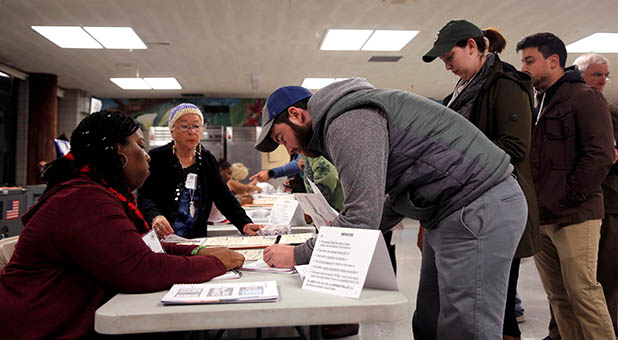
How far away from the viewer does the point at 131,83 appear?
33.6 ft

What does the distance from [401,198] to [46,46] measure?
7.98m

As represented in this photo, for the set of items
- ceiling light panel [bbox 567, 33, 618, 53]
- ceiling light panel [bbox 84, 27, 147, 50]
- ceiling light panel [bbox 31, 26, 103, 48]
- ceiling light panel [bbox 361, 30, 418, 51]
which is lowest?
ceiling light panel [bbox 31, 26, 103, 48]

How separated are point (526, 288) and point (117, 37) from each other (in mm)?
6746

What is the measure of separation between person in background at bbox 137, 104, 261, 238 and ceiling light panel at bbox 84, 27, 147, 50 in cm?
481

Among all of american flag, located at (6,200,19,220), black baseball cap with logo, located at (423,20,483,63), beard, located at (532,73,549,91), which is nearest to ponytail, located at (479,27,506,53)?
black baseball cap with logo, located at (423,20,483,63)

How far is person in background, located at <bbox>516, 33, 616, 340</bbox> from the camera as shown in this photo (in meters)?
2.20

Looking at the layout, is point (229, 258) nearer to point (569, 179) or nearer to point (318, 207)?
point (318, 207)

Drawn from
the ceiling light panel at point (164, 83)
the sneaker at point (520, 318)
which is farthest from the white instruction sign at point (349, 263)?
the ceiling light panel at point (164, 83)

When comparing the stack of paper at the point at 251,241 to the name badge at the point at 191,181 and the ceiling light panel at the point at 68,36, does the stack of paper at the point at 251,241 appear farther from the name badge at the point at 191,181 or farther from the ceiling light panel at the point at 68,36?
the ceiling light panel at the point at 68,36

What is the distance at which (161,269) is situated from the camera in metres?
1.20

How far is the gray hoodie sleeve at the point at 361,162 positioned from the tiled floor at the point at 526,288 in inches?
93.7

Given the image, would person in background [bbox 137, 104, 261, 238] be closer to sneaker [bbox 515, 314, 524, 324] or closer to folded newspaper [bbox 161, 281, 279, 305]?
folded newspaper [bbox 161, 281, 279, 305]

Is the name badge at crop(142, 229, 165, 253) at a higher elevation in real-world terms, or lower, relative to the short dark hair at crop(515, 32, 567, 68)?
lower

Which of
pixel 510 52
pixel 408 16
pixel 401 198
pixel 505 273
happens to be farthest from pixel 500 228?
pixel 510 52
